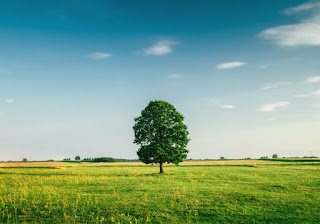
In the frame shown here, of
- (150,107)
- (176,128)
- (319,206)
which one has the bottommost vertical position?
(319,206)

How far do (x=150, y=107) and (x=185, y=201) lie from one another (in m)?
35.1

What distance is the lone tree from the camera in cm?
5597

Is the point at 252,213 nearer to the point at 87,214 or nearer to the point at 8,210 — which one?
the point at 87,214

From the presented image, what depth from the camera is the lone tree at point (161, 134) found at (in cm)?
5597

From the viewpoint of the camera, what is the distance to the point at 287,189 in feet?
107

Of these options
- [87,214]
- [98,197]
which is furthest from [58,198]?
[87,214]

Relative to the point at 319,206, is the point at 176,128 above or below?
above

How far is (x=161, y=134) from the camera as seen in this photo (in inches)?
2264

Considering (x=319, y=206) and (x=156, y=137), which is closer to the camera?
(x=319, y=206)

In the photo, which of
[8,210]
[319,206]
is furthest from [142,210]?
[319,206]

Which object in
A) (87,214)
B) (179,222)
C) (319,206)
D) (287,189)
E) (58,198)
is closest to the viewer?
(179,222)

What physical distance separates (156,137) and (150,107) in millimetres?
6827

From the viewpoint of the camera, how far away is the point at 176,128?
57656mm

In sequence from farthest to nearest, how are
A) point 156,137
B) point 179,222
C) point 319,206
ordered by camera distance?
point 156,137, point 319,206, point 179,222
